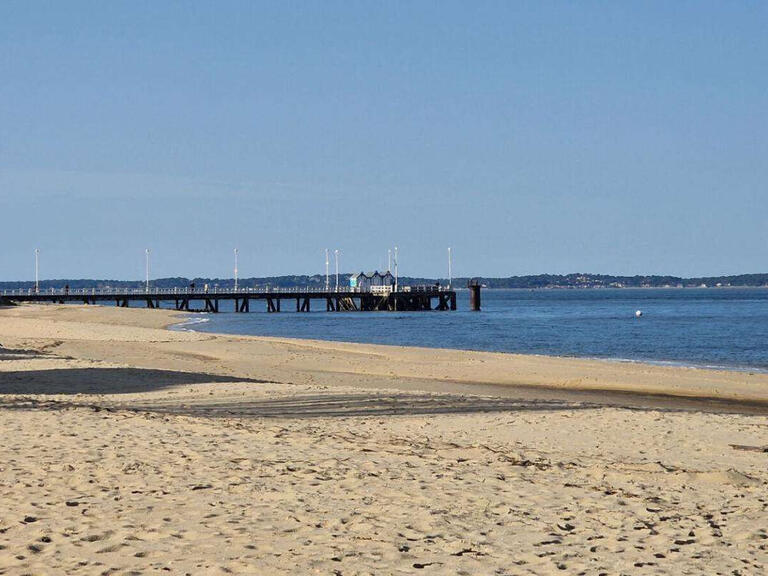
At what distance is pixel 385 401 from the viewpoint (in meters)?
18.2

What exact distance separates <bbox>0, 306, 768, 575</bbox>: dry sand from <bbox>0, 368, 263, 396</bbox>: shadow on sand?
18 centimetres

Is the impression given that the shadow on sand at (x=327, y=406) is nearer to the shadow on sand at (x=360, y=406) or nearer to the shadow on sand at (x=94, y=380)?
the shadow on sand at (x=360, y=406)

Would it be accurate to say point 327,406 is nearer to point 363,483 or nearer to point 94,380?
point 94,380

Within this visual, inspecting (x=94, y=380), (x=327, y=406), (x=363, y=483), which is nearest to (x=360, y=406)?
(x=327, y=406)

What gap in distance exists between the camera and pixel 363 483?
371 inches

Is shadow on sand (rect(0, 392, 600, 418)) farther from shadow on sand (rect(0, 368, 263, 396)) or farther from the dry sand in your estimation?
shadow on sand (rect(0, 368, 263, 396))

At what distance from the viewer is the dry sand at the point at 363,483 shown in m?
6.88

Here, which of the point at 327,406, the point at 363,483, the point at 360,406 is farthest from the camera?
the point at 360,406

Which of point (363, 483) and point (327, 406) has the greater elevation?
point (363, 483)

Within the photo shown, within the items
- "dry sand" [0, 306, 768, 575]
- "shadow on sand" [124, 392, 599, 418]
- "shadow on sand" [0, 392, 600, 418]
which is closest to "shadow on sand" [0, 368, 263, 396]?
"dry sand" [0, 306, 768, 575]

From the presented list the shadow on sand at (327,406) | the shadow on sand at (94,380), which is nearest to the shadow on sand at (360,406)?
the shadow on sand at (327,406)

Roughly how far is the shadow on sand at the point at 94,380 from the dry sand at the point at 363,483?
180 millimetres

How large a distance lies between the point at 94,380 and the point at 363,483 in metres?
13.2

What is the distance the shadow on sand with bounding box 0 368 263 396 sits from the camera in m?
19.2
